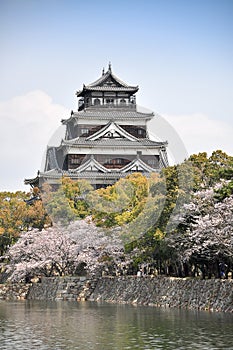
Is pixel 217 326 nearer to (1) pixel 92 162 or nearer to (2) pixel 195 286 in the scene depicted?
(2) pixel 195 286

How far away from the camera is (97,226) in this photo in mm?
43562

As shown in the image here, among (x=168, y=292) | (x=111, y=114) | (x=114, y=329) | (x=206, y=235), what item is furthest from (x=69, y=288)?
(x=111, y=114)

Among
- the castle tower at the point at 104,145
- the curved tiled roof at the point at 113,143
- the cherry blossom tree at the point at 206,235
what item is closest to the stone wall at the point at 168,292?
the cherry blossom tree at the point at 206,235

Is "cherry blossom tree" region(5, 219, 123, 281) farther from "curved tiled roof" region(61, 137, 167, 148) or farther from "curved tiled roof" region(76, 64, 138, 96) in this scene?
"curved tiled roof" region(76, 64, 138, 96)

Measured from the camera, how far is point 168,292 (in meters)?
35.3

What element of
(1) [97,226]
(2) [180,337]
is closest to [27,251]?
(1) [97,226]

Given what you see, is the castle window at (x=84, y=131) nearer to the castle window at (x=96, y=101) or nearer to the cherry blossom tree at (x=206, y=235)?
the castle window at (x=96, y=101)

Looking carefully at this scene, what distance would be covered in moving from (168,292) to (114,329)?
9.93 meters

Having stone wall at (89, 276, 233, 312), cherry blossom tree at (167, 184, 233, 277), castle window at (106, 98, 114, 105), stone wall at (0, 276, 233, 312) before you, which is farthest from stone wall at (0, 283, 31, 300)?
castle window at (106, 98, 114, 105)

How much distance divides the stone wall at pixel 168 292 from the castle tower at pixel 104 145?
1726cm

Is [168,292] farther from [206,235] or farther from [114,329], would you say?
[114,329]

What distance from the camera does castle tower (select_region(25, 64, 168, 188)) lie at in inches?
2355

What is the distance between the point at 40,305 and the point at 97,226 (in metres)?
6.22

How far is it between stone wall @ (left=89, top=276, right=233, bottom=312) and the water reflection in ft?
3.28
